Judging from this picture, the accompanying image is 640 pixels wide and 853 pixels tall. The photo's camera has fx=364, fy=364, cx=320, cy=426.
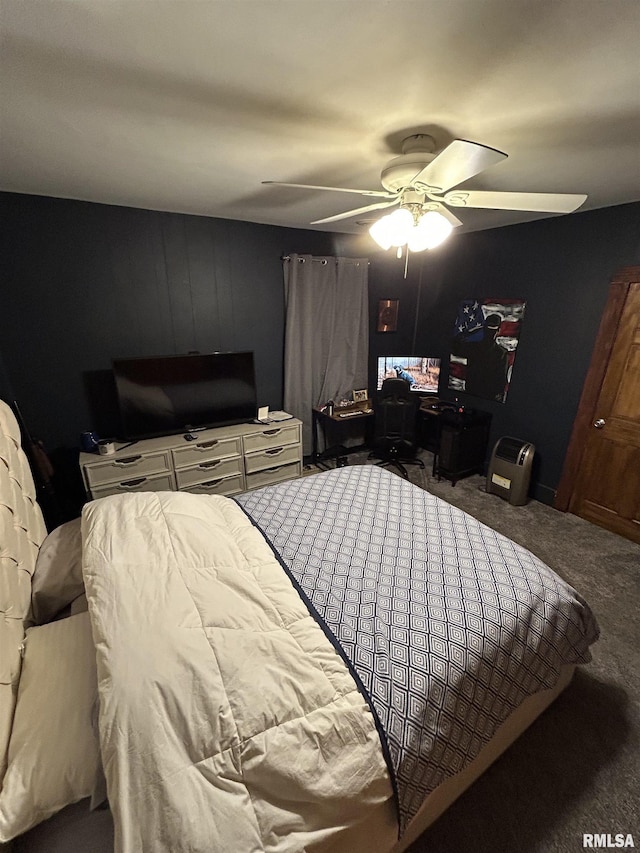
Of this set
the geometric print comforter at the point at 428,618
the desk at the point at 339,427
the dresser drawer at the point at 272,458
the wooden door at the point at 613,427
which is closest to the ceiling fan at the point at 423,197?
the geometric print comforter at the point at 428,618

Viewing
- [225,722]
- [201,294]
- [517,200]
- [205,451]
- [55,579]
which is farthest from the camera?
[201,294]

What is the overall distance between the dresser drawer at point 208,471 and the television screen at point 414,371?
1933mm

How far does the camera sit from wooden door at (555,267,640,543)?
2.71 m

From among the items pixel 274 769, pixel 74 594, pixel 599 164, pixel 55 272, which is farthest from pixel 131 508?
pixel 599 164

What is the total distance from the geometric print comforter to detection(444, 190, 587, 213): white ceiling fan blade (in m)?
1.55

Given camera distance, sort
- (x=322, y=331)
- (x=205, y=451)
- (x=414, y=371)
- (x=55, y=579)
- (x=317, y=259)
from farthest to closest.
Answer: (x=414, y=371)
(x=322, y=331)
(x=317, y=259)
(x=205, y=451)
(x=55, y=579)

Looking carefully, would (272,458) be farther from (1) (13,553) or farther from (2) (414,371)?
(1) (13,553)

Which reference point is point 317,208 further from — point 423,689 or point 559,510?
point 559,510

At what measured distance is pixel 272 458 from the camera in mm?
3463

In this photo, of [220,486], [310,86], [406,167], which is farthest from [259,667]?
[220,486]

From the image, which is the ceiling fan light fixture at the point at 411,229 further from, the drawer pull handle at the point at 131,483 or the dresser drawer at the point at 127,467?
the drawer pull handle at the point at 131,483

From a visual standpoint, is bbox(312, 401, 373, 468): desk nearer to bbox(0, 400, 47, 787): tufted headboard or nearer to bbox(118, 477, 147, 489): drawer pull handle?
bbox(118, 477, 147, 489): drawer pull handle

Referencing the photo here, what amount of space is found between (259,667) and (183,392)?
8.27ft

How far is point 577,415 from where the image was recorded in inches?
121
